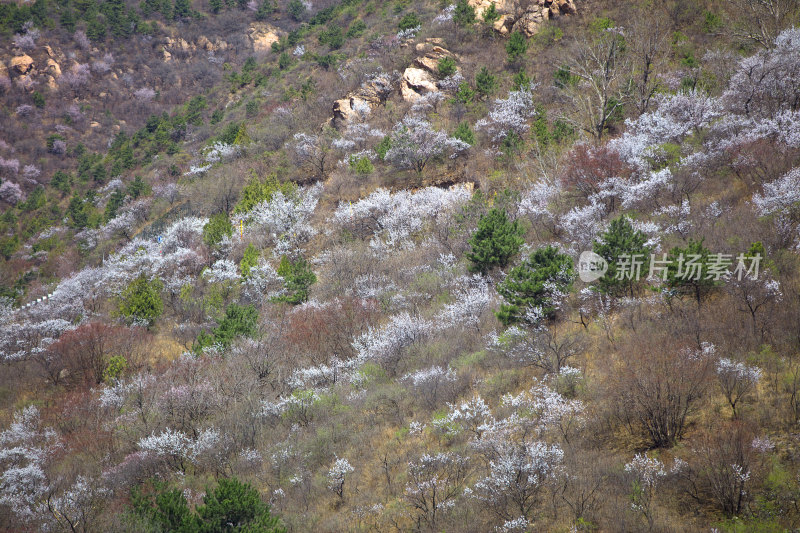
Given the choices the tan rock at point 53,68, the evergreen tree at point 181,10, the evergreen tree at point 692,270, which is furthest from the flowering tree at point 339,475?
the evergreen tree at point 181,10

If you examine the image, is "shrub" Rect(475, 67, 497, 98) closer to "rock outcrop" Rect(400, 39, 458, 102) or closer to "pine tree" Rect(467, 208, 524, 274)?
"rock outcrop" Rect(400, 39, 458, 102)

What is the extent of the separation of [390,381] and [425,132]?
25907 millimetres

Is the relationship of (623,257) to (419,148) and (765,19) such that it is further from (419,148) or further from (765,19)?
(765,19)

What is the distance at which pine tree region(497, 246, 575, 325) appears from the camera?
68.4 feet

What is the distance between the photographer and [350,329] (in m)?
27.3

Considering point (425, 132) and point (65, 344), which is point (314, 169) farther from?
point (65, 344)

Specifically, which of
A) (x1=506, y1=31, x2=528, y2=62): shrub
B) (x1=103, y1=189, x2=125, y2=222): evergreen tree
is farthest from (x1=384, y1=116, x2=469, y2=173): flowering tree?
(x1=103, y1=189, x2=125, y2=222): evergreen tree

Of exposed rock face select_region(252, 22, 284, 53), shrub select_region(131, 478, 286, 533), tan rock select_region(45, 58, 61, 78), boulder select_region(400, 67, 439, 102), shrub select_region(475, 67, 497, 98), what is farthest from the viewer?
exposed rock face select_region(252, 22, 284, 53)

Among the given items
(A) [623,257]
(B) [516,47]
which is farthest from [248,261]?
(B) [516,47]

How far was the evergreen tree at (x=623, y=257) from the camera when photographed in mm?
19812

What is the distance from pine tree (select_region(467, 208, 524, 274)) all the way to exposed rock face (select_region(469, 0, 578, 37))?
1322 inches

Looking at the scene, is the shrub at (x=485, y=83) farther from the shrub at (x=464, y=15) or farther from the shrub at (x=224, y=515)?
the shrub at (x=224, y=515)

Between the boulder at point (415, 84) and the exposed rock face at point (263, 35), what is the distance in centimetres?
5895

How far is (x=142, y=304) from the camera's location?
1372 inches
